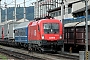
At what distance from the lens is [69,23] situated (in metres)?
32.7

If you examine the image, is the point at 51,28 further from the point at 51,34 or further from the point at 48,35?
the point at 48,35

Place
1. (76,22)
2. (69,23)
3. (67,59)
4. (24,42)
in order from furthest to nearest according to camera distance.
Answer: (24,42)
(69,23)
(76,22)
(67,59)

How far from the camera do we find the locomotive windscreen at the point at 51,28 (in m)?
28.6

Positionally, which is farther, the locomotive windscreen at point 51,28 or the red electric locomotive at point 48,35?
the locomotive windscreen at point 51,28

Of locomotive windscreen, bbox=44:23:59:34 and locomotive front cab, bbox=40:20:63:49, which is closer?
locomotive front cab, bbox=40:20:63:49

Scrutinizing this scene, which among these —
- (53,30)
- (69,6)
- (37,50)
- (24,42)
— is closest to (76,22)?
(53,30)

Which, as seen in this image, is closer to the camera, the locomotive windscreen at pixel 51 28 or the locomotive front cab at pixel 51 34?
the locomotive front cab at pixel 51 34

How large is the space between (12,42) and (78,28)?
1644 centimetres

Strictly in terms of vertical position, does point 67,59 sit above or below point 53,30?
below

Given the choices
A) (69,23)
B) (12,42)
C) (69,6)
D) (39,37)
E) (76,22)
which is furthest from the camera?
(69,6)

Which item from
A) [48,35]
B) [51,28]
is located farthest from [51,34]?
[51,28]

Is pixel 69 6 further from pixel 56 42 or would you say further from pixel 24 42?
pixel 56 42

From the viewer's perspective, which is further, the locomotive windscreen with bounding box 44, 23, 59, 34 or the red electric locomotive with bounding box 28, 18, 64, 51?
the locomotive windscreen with bounding box 44, 23, 59, 34

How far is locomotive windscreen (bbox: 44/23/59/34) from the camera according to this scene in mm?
28609
